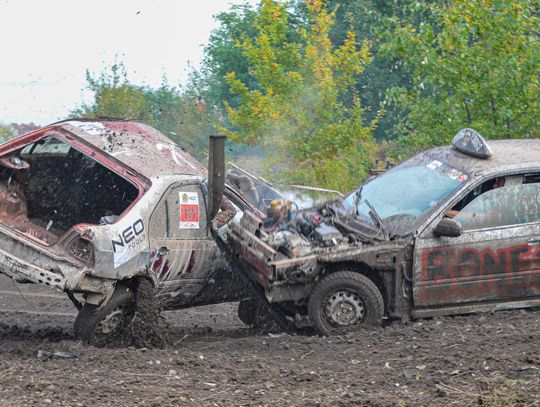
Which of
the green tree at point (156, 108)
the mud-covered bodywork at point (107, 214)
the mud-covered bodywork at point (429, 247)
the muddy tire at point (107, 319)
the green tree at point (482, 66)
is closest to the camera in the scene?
the mud-covered bodywork at point (107, 214)

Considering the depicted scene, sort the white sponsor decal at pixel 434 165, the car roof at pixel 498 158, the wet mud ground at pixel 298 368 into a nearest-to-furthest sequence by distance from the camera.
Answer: the wet mud ground at pixel 298 368
the car roof at pixel 498 158
the white sponsor decal at pixel 434 165

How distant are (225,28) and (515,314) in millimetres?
21473

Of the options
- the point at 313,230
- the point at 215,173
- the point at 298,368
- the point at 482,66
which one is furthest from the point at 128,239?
the point at 482,66

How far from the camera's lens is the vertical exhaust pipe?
886 centimetres

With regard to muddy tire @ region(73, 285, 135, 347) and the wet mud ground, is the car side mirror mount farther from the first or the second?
muddy tire @ region(73, 285, 135, 347)

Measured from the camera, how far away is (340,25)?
3262 centimetres

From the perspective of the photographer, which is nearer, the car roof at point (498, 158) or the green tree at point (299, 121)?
the car roof at point (498, 158)

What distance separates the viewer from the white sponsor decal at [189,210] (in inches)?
353

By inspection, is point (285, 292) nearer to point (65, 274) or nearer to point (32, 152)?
point (65, 274)

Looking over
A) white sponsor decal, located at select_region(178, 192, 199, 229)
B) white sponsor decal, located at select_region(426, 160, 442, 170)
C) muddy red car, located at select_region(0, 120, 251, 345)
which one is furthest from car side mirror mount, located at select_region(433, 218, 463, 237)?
white sponsor decal, located at select_region(178, 192, 199, 229)

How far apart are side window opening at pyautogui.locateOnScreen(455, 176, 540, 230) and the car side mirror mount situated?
1.04 ft

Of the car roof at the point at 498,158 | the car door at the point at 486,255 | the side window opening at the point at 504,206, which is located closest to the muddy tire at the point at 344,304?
the car door at the point at 486,255

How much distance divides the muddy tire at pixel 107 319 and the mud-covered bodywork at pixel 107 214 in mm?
125

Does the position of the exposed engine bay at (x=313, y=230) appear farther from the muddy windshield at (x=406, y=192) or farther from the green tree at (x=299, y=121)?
the green tree at (x=299, y=121)
